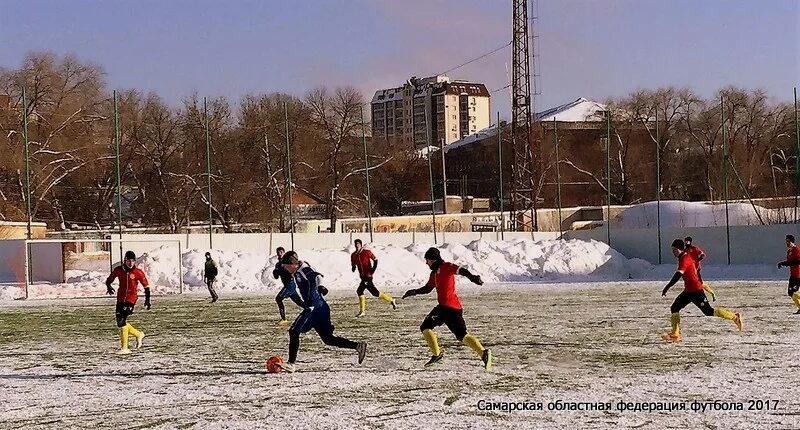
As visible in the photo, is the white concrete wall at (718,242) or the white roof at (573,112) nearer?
the white concrete wall at (718,242)

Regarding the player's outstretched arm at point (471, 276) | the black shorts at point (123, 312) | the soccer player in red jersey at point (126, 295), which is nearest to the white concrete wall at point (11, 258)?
the soccer player in red jersey at point (126, 295)

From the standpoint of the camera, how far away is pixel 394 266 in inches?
1607

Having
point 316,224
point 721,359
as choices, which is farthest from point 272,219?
point 721,359

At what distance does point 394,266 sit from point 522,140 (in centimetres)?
2776

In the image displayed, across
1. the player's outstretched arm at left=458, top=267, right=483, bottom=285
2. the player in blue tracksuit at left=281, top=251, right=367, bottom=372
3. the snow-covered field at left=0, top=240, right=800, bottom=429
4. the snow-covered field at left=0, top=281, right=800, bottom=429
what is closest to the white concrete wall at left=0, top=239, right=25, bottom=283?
the snow-covered field at left=0, top=240, right=800, bottom=429

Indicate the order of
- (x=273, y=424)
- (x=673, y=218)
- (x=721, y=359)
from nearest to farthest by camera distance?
(x=273, y=424), (x=721, y=359), (x=673, y=218)

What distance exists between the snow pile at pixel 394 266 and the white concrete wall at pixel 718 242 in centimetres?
136

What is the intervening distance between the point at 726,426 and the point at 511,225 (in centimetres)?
5077

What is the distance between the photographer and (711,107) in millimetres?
74312

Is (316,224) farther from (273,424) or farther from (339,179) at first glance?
(273,424)

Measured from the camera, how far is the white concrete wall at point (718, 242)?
4156cm

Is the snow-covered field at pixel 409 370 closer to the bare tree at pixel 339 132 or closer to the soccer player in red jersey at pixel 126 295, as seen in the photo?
the soccer player in red jersey at pixel 126 295

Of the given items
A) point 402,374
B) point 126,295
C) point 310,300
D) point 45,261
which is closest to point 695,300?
point 402,374

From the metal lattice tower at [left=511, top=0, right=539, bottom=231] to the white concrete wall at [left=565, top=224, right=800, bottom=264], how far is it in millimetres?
12653
